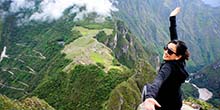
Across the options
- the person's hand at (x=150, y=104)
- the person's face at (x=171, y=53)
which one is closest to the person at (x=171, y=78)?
the person's face at (x=171, y=53)

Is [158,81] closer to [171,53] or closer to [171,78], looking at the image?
[171,78]

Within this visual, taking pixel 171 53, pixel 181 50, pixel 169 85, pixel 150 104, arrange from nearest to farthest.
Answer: pixel 150 104
pixel 169 85
pixel 171 53
pixel 181 50

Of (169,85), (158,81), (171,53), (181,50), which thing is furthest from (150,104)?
(181,50)

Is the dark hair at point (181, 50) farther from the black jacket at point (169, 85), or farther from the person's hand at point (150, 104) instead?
Result: the person's hand at point (150, 104)

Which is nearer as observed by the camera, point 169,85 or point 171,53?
point 169,85

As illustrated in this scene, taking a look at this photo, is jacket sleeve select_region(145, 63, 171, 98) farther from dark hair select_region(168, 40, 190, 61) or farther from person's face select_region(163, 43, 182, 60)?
dark hair select_region(168, 40, 190, 61)

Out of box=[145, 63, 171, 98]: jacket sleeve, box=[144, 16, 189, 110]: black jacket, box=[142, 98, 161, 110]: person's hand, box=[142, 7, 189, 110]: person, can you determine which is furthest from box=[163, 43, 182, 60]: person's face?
box=[142, 98, 161, 110]: person's hand

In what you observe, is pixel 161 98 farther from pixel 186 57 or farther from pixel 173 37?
pixel 173 37
